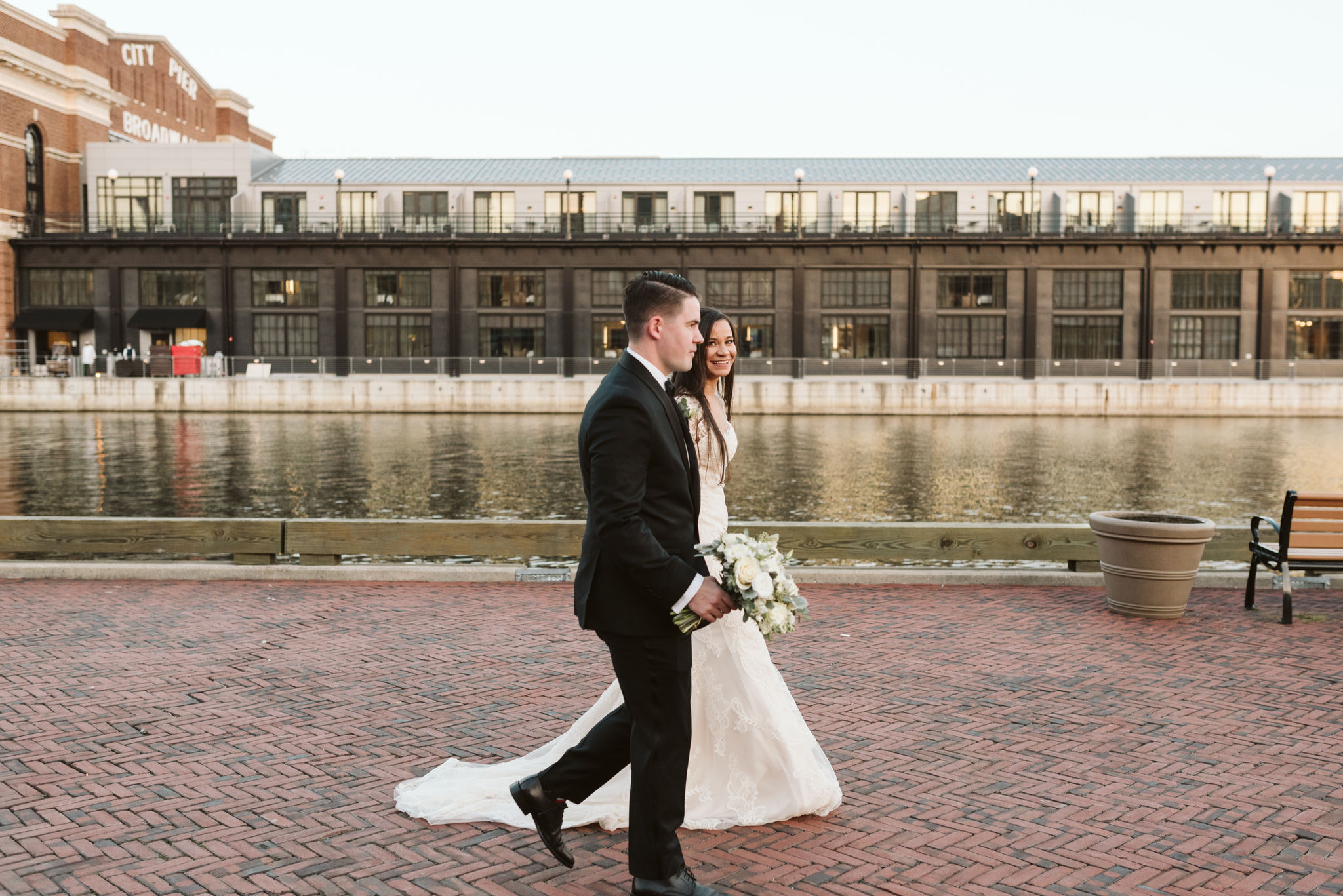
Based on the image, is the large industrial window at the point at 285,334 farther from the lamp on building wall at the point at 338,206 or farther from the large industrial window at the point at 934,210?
the large industrial window at the point at 934,210

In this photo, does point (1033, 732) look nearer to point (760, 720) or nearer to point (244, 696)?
point (760, 720)

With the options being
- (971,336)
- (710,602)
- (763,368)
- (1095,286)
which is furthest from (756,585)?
(1095,286)

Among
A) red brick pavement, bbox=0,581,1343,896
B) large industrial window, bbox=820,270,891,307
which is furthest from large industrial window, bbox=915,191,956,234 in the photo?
red brick pavement, bbox=0,581,1343,896

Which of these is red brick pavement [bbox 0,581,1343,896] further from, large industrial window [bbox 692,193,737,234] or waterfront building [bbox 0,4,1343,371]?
large industrial window [bbox 692,193,737,234]

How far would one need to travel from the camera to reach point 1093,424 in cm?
4481

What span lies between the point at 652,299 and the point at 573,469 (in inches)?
956

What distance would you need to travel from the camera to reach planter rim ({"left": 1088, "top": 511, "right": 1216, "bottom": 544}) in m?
8.52

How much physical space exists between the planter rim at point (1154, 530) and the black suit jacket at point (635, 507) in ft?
18.7

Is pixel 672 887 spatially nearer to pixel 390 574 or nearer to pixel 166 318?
pixel 390 574

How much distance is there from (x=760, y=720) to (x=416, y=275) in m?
58.2

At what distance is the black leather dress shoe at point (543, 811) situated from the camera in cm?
428

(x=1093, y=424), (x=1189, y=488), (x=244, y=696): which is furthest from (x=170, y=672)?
(x=1093, y=424)

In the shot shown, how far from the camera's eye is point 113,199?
203ft

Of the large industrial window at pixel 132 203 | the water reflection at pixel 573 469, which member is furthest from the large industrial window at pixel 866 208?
the large industrial window at pixel 132 203
